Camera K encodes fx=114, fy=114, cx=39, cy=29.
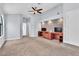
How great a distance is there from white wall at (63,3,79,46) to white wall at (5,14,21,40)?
567cm

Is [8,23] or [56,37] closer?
[56,37]

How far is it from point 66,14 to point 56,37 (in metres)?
3.59

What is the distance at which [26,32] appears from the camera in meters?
15.7

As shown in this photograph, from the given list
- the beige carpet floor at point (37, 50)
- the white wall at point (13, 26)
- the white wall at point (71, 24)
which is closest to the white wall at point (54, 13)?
→ the white wall at point (71, 24)

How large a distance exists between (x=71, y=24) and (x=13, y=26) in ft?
21.1

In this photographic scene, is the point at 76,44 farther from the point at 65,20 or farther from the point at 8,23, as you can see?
the point at 8,23

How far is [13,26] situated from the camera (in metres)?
11.5

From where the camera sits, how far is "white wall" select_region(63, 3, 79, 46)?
6508mm

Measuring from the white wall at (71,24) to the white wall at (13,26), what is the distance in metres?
5.67

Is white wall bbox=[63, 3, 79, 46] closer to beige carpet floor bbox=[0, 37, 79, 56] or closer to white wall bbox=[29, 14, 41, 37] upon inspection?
beige carpet floor bbox=[0, 37, 79, 56]

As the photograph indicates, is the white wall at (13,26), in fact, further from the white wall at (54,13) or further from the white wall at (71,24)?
the white wall at (71,24)

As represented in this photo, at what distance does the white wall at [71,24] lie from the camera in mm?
6508

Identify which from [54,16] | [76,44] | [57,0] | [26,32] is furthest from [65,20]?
[26,32]

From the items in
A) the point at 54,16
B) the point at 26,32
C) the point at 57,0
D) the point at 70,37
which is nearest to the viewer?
the point at 57,0
